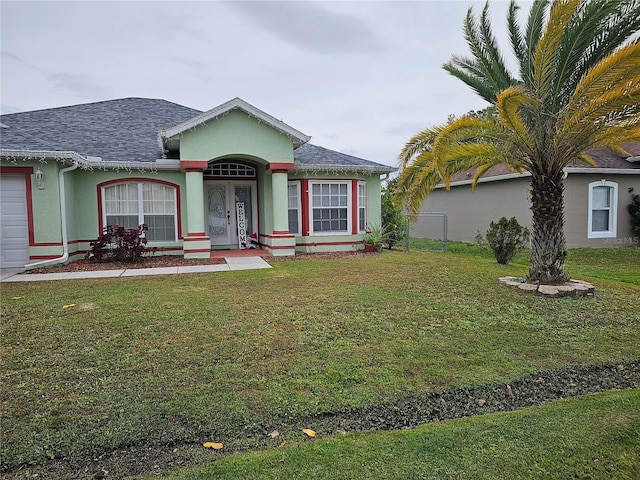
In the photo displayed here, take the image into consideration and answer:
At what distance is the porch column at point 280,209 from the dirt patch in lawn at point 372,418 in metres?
9.56

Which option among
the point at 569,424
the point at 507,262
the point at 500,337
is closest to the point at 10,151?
the point at 500,337

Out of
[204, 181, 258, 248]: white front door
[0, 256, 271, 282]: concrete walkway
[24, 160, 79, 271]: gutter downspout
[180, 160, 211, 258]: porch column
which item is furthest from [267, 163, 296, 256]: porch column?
[24, 160, 79, 271]: gutter downspout

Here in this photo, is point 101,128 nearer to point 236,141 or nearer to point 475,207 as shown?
point 236,141

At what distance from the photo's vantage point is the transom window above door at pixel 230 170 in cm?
1429

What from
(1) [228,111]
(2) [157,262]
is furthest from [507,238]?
(2) [157,262]

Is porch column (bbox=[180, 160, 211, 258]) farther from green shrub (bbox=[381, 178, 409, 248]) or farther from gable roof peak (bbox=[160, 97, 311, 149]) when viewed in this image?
green shrub (bbox=[381, 178, 409, 248])

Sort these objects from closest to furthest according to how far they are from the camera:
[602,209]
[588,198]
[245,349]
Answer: [245,349] → [588,198] → [602,209]

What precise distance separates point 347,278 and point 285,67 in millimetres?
11547

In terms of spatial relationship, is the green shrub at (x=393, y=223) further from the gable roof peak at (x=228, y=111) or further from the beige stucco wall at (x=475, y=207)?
the gable roof peak at (x=228, y=111)

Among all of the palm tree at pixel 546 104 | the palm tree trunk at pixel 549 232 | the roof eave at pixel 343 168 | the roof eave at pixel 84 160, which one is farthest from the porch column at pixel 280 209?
the palm tree trunk at pixel 549 232

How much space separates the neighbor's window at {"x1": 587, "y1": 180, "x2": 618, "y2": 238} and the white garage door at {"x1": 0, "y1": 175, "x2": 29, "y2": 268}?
61.3 feet

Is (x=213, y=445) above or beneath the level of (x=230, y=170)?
beneath

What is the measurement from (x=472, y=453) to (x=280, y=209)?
10715mm

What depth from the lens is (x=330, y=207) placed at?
46.1ft
